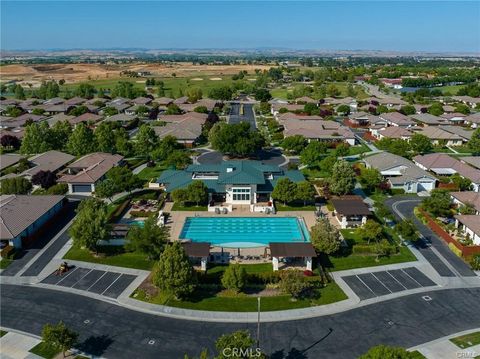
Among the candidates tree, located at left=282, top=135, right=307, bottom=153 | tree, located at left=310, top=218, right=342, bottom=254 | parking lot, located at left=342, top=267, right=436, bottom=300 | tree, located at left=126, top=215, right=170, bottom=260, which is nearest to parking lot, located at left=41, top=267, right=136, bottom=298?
tree, located at left=126, top=215, right=170, bottom=260

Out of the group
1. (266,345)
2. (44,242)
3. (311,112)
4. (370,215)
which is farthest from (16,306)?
(311,112)

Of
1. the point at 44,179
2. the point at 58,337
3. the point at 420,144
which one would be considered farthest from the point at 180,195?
the point at 420,144

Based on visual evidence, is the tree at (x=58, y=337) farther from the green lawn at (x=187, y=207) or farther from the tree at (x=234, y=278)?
the green lawn at (x=187, y=207)

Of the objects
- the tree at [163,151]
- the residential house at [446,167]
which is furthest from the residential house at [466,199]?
the tree at [163,151]

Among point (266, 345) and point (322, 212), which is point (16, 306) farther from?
point (322, 212)

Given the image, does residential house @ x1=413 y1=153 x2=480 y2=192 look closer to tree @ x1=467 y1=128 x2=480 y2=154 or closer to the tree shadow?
tree @ x1=467 y1=128 x2=480 y2=154
